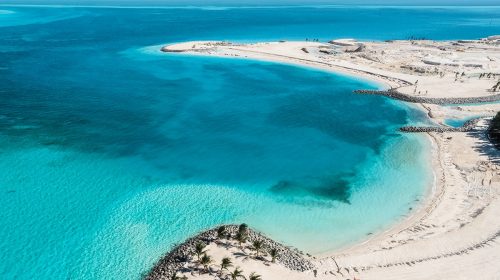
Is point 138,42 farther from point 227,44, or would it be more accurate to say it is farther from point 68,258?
point 68,258

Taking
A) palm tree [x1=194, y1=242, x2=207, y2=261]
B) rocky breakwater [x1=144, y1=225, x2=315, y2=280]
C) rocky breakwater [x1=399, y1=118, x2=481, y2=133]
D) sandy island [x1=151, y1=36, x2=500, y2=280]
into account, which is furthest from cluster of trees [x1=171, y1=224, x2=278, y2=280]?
rocky breakwater [x1=399, y1=118, x2=481, y2=133]

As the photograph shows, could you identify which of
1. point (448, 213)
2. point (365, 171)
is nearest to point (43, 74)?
point (365, 171)

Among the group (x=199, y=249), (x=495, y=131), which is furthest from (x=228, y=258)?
(x=495, y=131)

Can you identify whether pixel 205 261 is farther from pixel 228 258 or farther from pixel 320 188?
pixel 320 188

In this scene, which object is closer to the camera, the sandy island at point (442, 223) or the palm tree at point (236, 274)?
the palm tree at point (236, 274)

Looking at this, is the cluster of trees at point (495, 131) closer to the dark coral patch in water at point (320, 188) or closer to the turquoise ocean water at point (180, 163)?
the turquoise ocean water at point (180, 163)

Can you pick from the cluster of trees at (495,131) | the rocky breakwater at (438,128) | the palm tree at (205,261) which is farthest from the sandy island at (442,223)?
the cluster of trees at (495,131)

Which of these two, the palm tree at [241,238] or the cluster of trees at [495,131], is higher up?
the cluster of trees at [495,131]
